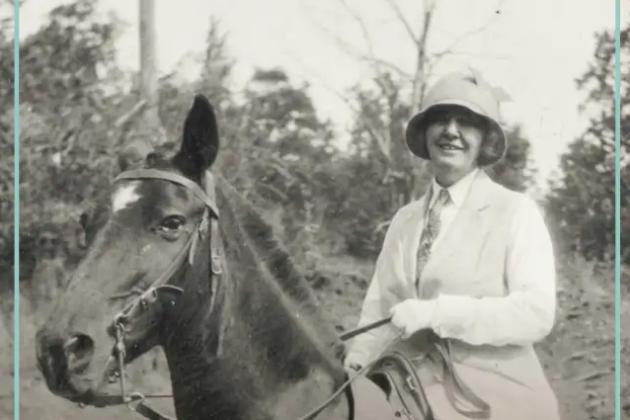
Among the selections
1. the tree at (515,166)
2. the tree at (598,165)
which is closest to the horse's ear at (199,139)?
the tree at (515,166)

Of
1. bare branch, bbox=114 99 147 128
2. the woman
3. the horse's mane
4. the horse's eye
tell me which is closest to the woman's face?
the woman

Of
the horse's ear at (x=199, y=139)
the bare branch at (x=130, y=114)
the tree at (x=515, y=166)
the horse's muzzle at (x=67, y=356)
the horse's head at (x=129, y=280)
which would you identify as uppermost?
the bare branch at (x=130, y=114)

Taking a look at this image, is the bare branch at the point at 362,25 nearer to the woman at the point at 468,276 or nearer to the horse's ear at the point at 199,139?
the woman at the point at 468,276

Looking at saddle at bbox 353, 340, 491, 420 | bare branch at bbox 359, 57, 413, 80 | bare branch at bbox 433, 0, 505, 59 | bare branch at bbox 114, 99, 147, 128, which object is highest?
bare branch at bbox 433, 0, 505, 59

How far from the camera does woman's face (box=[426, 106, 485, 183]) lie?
3.71 m

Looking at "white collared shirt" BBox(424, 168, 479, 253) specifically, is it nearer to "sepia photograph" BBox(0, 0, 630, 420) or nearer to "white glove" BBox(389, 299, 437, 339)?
"sepia photograph" BBox(0, 0, 630, 420)

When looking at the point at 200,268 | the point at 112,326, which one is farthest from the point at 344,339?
the point at 112,326

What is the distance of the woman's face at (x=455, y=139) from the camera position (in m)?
3.71

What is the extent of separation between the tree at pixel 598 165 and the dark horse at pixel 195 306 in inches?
51.8

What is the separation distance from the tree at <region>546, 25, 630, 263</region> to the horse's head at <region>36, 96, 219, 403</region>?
164cm

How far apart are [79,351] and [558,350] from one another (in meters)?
1.94

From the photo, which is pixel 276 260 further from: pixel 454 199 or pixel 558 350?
pixel 558 350

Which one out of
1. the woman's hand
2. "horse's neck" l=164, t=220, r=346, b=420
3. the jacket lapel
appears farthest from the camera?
the jacket lapel

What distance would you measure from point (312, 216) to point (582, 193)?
118 centimetres
